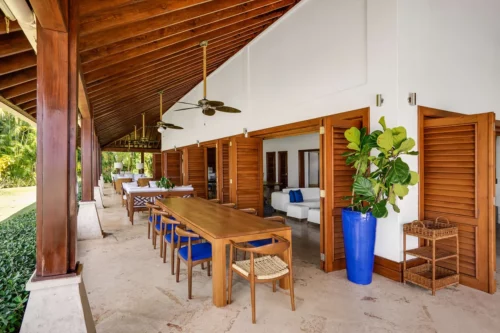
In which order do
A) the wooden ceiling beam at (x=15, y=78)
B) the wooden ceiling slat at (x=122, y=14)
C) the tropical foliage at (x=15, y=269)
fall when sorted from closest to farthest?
the tropical foliage at (x=15, y=269)
the wooden ceiling slat at (x=122, y=14)
the wooden ceiling beam at (x=15, y=78)

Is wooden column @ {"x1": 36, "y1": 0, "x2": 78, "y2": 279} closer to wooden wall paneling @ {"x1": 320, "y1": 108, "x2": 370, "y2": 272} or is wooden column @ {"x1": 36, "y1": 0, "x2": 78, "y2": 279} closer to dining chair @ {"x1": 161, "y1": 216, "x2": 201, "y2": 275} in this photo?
dining chair @ {"x1": 161, "y1": 216, "x2": 201, "y2": 275}

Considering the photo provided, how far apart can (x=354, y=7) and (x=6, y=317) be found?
4815 millimetres

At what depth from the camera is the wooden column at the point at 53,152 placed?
1.91 m

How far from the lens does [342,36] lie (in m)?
3.95

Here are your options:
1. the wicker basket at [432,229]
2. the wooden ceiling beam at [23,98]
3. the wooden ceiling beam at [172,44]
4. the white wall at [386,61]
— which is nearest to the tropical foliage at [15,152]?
the wooden ceiling beam at [23,98]

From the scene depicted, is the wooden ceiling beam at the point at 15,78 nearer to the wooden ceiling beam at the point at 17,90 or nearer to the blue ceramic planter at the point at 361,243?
the wooden ceiling beam at the point at 17,90

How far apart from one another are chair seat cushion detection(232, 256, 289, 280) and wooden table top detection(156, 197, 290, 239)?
0.28 m

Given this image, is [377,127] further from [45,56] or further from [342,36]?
[45,56]

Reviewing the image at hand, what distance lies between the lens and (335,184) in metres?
3.67

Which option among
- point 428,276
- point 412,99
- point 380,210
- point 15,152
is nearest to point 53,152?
point 380,210

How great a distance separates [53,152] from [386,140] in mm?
2908

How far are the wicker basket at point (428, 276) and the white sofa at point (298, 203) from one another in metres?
3.28

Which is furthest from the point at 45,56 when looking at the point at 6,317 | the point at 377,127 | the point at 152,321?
the point at 377,127

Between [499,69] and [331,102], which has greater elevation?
[499,69]
